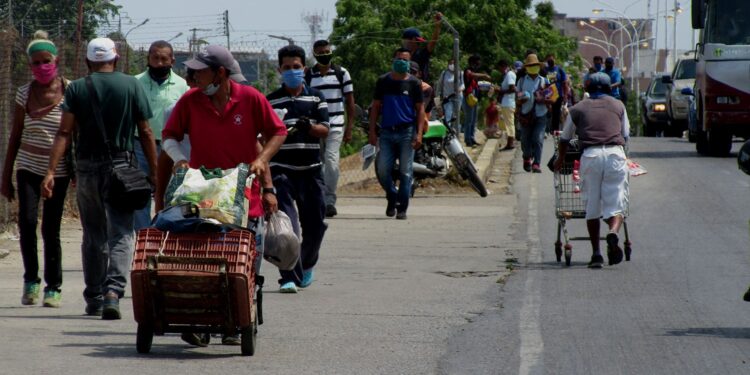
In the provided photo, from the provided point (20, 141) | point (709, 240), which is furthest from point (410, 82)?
point (20, 141)

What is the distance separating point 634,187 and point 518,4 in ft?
113

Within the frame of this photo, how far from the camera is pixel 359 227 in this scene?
16.7 meters

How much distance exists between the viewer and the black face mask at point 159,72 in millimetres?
11504

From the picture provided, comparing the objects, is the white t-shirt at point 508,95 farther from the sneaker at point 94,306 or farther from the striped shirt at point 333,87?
the sneaker at point 94,306

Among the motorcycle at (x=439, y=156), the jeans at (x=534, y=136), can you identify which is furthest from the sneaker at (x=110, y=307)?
the jeans at (x=534, y=136)

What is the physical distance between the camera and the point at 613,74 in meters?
32.3

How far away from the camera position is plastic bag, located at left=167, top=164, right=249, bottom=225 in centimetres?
794

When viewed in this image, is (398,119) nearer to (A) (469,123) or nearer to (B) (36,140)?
(B) (36,140)

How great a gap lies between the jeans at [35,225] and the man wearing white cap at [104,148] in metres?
0.44

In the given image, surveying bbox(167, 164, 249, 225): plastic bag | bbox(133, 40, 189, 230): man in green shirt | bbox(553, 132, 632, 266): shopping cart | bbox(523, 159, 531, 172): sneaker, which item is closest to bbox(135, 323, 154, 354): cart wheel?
bbox(167, 164, 249, 225): plastic bag

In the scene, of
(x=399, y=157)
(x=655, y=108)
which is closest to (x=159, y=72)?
(x=399, y=157)

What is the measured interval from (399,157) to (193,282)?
30.2 feet

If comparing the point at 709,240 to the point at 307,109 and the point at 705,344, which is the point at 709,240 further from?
the point at 705,344

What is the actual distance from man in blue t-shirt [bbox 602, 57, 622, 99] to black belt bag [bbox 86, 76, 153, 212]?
2245 centimetres
